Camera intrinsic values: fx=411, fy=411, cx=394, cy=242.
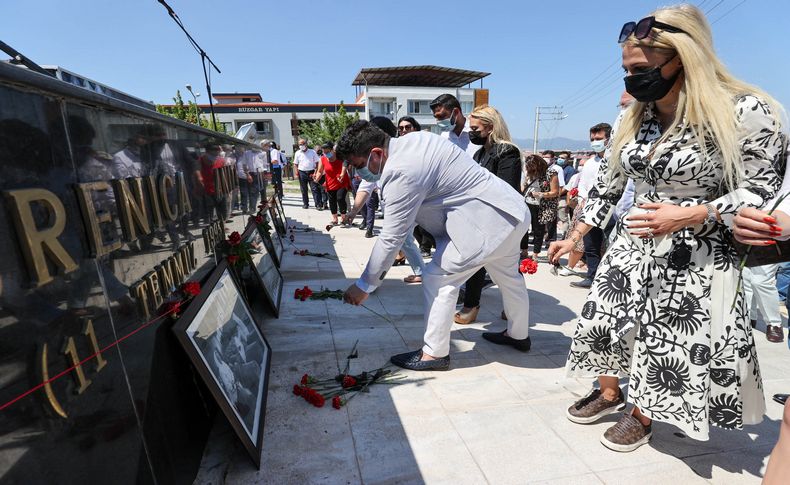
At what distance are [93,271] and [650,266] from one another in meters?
2.18

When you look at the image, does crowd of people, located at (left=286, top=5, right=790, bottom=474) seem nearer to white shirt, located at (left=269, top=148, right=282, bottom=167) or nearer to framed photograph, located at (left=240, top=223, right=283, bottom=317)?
framed photograph, located at (left=240, top=223, right=283, bottom=317)

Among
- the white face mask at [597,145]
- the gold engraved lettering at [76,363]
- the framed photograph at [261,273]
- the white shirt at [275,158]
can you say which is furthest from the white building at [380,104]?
the gold engraved lettering at [76,363]

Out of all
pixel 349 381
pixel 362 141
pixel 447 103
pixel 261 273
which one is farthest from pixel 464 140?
pixel 349 381

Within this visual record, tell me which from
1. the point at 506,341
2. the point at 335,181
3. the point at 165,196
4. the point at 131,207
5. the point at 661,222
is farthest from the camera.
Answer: the point at 335,181

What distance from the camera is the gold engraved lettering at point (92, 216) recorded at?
1251mm

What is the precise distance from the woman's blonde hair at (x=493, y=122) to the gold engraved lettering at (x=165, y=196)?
8.84 ft

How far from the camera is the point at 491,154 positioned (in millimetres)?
3775

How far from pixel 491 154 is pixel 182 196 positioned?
2618 mm

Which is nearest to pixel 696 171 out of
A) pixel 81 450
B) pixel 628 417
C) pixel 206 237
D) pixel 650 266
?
pixel 650 266

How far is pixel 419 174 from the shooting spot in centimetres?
238

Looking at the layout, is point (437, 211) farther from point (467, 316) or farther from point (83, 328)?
point (83, 328)

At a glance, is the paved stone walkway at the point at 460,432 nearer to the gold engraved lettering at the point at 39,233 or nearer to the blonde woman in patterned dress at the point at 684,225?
the blonde woman in patterned dress at the point at 684,225

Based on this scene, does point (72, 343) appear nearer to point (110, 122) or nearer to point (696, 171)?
point (110, 122)

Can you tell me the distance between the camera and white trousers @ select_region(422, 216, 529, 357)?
105 inches
